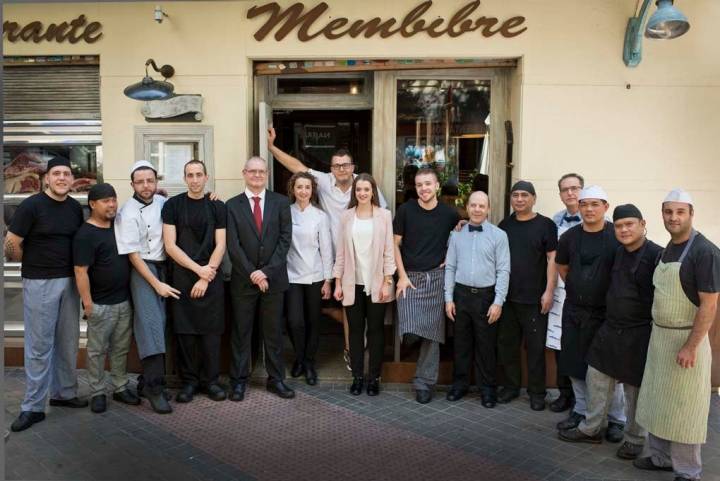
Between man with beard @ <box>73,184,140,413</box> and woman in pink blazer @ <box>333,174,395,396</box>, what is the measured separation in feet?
5.92

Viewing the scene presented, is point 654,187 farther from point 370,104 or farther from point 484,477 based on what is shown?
point 484,477

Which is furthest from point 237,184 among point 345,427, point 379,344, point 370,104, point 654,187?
point 654,187

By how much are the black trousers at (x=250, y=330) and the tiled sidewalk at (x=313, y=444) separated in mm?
257

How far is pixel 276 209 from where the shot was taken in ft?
17.7

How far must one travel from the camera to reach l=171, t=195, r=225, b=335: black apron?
5176mm

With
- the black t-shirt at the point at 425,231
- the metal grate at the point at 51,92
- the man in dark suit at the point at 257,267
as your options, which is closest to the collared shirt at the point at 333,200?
the black t-shirt at the point at 425,231

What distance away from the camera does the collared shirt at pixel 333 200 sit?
19.0 ft

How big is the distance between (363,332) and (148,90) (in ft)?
9.53

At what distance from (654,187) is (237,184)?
4.12 meters

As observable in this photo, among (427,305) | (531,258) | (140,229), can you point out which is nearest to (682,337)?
(531,258)

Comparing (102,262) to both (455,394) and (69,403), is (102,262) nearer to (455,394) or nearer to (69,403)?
(69,403)

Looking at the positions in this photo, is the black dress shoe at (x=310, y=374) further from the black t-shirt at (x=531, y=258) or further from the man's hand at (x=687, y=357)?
the man's hand at (x=687, y=357)

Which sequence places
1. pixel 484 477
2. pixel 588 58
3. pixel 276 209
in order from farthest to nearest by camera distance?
1. pixel 588 58
2. pixel 276 209
3. pixel 484 477

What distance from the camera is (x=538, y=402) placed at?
17.4 ft
